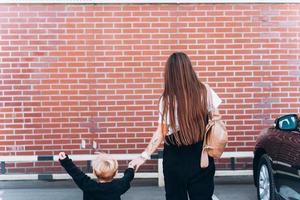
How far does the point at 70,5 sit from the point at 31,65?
1156mm

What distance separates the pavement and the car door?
1.55 meters

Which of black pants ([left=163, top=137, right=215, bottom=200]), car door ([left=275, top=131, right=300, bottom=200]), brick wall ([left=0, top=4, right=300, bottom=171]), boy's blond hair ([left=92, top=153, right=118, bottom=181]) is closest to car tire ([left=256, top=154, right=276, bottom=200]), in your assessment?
car door ([left=275, top=131, right=300, bottom=200])

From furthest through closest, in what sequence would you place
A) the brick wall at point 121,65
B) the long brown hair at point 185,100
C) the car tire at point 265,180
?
the brick wall at point 121,65 < the car tire at point 265,180 < the long brown hair at point 185,100

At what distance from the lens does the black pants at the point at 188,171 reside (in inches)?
154

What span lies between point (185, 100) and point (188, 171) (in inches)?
22.3

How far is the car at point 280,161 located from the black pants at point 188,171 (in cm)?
122

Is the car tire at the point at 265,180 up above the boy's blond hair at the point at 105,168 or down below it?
below

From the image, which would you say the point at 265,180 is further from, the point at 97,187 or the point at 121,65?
the point at 121,65

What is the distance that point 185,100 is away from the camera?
12.7 feet

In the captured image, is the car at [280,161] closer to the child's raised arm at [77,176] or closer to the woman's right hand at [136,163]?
the woman's right hand at [136,163]

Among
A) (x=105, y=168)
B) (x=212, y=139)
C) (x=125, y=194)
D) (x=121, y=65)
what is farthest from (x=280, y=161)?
(x=121, y=65)

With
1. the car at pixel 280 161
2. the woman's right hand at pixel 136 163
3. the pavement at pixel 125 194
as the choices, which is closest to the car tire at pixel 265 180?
the car at pixel 280 161

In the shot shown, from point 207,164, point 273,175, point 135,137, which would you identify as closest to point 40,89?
point 135,137

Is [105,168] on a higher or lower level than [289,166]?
higher
